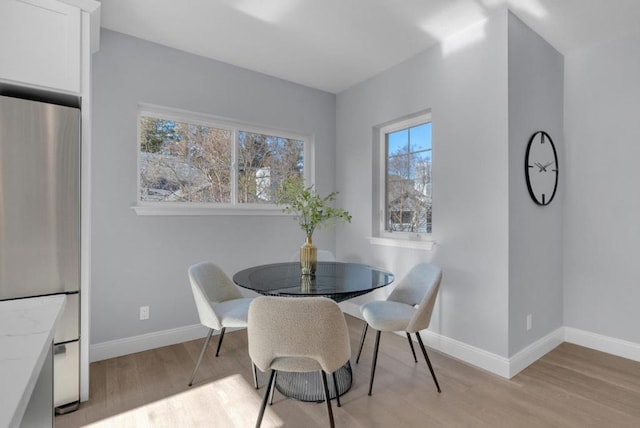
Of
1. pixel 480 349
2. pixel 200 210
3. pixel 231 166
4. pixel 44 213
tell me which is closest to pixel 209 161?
pixel 231 166

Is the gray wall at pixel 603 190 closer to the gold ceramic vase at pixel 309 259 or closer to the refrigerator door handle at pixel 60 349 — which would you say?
the gold ceramic vase at pixel 309 259

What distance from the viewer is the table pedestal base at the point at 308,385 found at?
80.0 inches

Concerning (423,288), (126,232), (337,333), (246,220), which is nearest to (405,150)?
(423,288)

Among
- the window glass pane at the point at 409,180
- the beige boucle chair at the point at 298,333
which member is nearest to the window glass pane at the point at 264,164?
the window glass pane at the point at 409,180

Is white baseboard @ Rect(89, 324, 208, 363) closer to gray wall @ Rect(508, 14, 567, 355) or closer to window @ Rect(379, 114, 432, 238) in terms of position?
window @ Rect(379, 114, 432, 238)

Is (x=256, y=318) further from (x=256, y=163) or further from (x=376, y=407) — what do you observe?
(x=256, y=163)

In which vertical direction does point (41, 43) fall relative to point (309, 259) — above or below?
above

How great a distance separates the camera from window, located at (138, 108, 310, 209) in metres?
2.83

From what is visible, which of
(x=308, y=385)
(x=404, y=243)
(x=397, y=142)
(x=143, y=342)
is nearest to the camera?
(x=308, y=385)

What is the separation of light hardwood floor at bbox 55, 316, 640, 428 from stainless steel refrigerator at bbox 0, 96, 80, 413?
39cm

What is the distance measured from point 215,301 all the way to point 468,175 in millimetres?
2202

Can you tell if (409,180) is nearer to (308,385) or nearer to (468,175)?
(468,175)

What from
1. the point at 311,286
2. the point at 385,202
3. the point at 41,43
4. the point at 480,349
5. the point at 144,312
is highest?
the point at 41,43

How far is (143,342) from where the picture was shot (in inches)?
106
